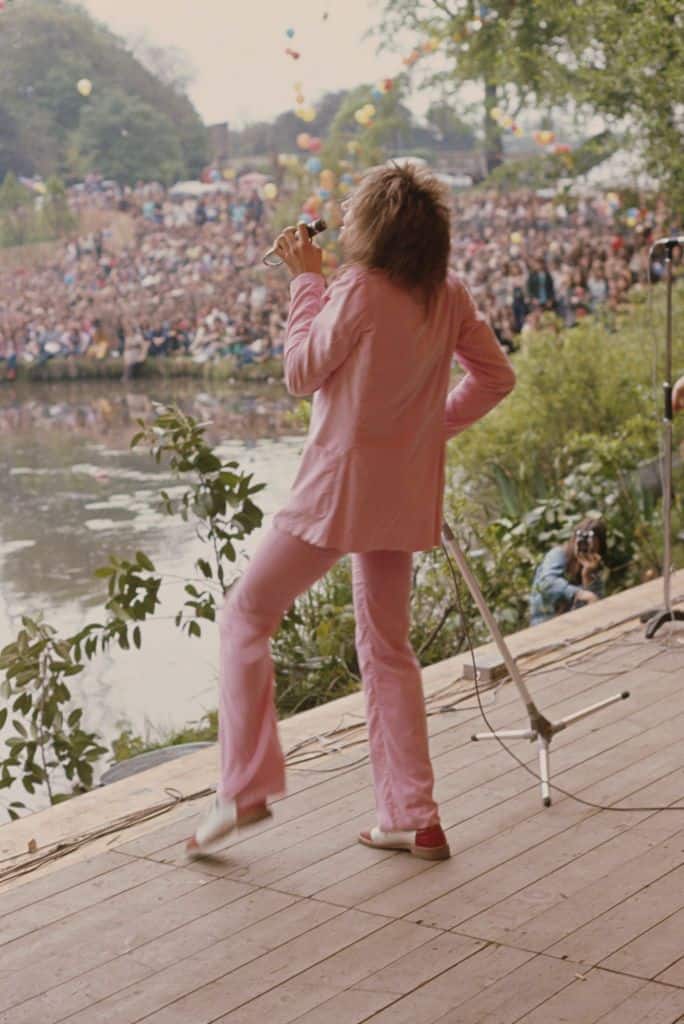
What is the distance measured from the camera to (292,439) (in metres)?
5.41

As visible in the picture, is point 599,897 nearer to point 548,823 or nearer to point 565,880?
point 565,880

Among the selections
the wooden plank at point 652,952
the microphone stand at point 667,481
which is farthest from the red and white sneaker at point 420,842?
the microphone stand at point 667,481

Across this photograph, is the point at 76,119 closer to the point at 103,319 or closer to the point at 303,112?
the point at 103,319

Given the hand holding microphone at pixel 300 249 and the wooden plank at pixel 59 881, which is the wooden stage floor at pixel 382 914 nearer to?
the wooden plank at pixel 59 881

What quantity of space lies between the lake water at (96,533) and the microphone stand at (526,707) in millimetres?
1438

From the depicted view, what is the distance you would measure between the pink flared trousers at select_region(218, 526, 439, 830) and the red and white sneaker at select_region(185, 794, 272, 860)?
0.02m

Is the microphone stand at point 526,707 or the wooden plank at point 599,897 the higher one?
the microphone stand at point 526,707

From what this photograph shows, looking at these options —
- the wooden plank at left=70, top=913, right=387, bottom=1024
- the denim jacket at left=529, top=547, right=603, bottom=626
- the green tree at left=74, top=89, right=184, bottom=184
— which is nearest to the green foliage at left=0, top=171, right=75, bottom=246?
the green tree at left=74, top=89, right=184, bottom=184

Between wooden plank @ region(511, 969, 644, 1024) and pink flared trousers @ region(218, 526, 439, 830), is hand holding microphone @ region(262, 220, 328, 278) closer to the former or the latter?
pink flared trousers @ region(218, 526, 439, 830)

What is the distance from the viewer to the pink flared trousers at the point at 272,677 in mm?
2631

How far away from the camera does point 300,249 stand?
2660mm

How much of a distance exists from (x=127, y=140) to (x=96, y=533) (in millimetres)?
1443

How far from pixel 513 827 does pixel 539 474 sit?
3.58 metres

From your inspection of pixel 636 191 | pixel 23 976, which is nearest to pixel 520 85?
pixel 636 191
